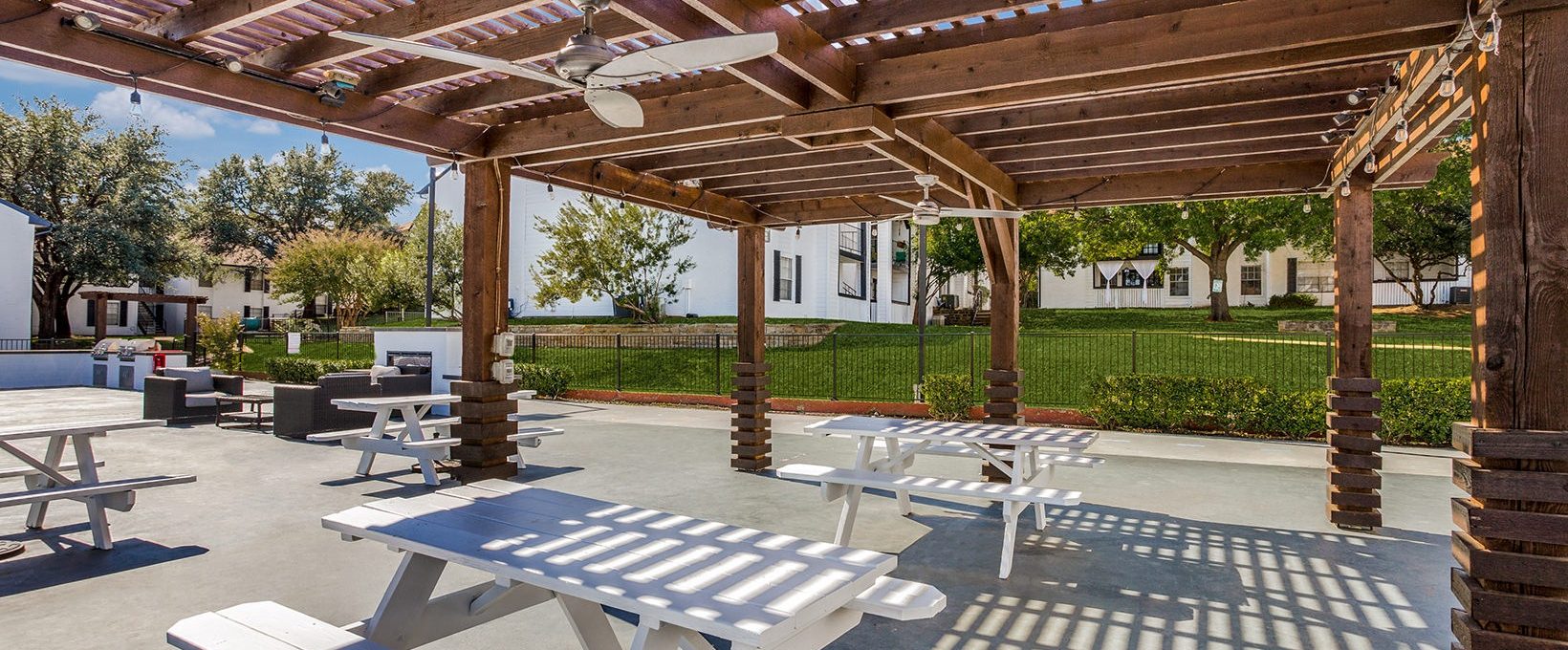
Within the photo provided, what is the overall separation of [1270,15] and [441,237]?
2450cm

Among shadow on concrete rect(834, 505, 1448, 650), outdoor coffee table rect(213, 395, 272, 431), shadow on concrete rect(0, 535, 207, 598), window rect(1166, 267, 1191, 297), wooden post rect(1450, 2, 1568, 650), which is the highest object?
window rect(1166, 267, 1191, 297)

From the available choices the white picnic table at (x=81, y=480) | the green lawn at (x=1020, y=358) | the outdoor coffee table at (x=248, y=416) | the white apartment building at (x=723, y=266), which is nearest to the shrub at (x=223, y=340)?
the green lawn at (x=1020, y=358)

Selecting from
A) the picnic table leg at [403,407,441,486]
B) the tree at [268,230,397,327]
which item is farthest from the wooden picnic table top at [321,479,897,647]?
the tree at [268,230,397,327]

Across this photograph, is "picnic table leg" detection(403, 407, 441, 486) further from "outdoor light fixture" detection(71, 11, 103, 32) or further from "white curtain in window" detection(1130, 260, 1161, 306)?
"white curtain in window" detection(1130, 260, 1161, 306)

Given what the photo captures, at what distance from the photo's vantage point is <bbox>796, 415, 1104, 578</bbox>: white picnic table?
16.2 feet

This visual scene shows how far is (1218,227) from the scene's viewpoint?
20812 millimetres

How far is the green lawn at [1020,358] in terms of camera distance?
46.5 ft

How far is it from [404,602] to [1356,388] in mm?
6579

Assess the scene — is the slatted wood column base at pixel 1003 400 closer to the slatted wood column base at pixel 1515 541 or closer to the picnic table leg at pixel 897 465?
the picnic table leg at pixel 897 465

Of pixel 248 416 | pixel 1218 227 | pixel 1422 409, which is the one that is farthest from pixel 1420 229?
pixel 248 416

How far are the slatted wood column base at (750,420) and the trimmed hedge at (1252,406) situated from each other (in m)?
6.26

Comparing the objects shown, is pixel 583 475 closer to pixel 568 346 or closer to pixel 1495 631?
pixel 1495 631

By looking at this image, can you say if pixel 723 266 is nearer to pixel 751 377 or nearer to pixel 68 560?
pixel 751 377

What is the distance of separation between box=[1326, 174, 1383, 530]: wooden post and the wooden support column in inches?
257
